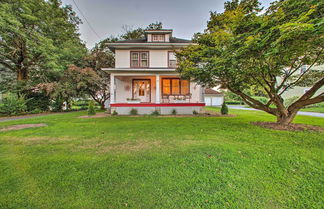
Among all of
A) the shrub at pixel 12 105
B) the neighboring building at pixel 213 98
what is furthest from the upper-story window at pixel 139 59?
the neighboring building at pixel 213 98

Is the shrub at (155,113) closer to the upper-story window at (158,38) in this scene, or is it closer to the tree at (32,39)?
the upper-story window at (158,38)

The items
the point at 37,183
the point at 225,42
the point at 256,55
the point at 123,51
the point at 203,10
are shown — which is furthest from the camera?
the point at 203,10

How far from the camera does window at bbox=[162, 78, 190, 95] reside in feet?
41.8

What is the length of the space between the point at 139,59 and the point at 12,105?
457 inches

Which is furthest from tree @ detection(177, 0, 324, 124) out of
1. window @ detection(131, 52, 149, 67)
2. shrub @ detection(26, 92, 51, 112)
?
shrub @ detection(26, 92, 51, 112)

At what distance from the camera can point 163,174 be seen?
8.29 ft

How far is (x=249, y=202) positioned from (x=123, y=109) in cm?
1014

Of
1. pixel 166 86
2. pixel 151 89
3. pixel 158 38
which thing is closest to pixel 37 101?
pixel 151 89

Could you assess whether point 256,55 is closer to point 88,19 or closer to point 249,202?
point 249,202

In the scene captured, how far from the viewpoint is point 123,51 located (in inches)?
485

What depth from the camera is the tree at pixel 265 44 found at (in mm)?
3533

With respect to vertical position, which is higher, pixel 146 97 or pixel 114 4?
pixel 114 4

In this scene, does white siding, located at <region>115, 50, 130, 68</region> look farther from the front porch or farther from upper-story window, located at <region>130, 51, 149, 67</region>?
the front porch

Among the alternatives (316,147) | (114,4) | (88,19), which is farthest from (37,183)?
(114,4)
